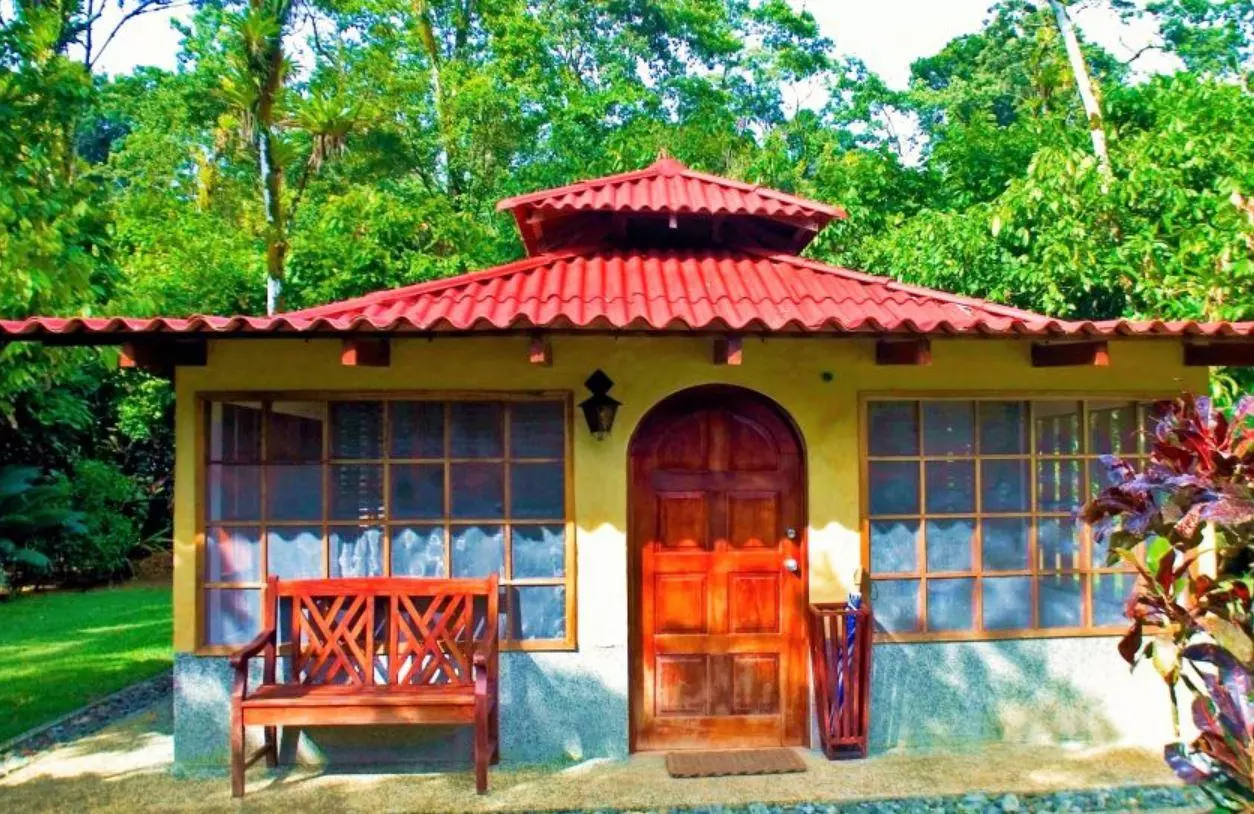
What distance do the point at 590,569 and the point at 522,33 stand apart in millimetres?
15519

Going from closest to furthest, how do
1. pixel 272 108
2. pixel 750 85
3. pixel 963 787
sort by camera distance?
pixel 963 787 < pixel 272 108 < pixel 750 85

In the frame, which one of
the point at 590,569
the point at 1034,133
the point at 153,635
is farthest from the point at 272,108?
the point at 1034,133

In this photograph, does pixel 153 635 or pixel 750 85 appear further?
pixel 750 85

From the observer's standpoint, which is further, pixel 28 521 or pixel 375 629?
pixel 28 521

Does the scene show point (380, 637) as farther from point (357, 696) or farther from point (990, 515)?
point (990, 515)

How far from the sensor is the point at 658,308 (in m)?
5.21

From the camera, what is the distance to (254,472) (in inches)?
224

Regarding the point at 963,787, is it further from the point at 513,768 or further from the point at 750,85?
the point at 750,85

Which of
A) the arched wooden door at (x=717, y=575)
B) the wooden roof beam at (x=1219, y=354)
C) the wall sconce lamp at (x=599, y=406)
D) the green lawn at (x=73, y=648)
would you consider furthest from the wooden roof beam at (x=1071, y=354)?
the green lawn at (x=73, y=648)

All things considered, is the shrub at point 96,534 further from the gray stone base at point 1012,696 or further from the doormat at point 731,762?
the gray stone base at point 1012,696

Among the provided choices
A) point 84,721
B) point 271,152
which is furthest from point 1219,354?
point 271,152

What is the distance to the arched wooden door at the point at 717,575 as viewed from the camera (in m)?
5.86

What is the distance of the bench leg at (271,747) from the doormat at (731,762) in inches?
92.1

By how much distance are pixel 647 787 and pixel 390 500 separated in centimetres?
228
